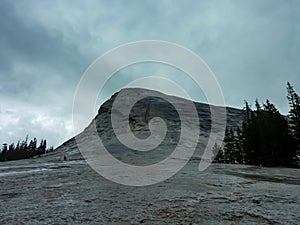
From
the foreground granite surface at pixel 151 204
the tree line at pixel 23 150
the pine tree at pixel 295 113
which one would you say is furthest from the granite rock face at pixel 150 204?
the tree line at pixel 23 150

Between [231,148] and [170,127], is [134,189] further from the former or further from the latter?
[170,127]

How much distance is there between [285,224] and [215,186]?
5023mm

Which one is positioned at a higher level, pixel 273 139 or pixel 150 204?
pixel 273 139

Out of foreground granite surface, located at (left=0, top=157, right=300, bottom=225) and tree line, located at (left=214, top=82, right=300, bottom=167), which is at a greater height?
tree line, located at (left=214, top=82, right=300, bottom=167)

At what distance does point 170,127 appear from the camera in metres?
50.4

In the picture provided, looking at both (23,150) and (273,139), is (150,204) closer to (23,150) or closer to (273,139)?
(273,139)

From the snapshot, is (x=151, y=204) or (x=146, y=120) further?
(x=146, y=120)

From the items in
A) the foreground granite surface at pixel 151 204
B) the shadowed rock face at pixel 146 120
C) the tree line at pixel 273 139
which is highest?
the shadowed rock face at pixel 146 120

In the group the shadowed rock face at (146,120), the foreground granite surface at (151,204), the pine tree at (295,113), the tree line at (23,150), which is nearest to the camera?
the foreground granite surface at (151,204)

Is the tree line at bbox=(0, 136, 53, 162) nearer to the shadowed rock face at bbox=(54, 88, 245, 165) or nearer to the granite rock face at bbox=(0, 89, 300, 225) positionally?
the shadowed rock face at bbox=(54, 88, 245, 165)

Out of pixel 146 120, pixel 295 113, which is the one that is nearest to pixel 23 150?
pixel 146 120

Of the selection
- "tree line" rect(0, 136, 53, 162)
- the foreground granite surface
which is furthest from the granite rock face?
"tree line" rect(0, 136, 53, 162)

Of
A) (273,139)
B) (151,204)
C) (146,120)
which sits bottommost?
(151,204)

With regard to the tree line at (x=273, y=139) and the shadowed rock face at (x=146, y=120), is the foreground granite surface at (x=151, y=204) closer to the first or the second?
the tree line at (x=273, y=139)
